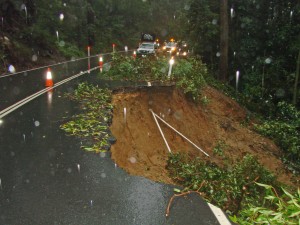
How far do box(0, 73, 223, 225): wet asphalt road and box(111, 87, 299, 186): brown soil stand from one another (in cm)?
253

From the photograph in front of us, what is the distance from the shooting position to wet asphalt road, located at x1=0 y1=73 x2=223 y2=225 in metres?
4.98

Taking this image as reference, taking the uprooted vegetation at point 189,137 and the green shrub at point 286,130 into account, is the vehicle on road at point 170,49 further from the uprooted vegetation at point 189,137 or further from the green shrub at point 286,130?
the green shrub at point 286,130

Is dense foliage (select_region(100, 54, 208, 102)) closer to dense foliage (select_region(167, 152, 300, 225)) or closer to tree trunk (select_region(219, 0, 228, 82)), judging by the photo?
tree trunk (select_region(219, 0, 228, 82))

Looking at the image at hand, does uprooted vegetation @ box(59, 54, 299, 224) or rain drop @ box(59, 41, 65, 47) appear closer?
uprooted vegetation @ box(59, 54, 299, 224)

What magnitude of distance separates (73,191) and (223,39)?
55.7 ft

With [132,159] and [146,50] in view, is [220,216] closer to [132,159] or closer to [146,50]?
[132,159]

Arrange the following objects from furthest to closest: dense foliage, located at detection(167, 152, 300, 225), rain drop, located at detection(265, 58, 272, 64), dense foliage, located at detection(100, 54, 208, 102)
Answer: rain drop, located at detection(265, 58, 272, 64) → dense foliage, located at detection(100, 54, 208, 102) → dense foliage, located at detection(167, 152, 300, 225)

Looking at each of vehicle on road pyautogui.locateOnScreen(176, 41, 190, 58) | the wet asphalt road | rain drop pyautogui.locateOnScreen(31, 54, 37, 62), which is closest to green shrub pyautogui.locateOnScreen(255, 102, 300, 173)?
the wet asphalt road

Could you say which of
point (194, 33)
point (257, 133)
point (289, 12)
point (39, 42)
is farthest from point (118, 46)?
point (257, 133)

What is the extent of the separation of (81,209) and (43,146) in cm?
321

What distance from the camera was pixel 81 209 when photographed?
17.1 ft

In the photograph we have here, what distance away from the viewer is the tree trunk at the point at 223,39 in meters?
20.2

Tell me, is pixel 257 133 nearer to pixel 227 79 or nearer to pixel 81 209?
pixel 227 79

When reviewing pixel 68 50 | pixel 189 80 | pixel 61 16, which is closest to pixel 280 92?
pixel 189 80
